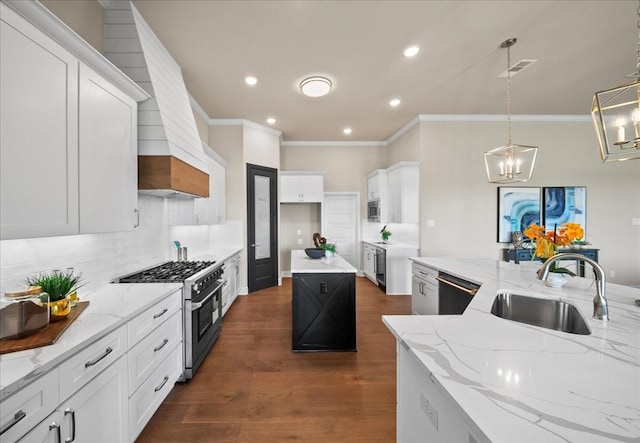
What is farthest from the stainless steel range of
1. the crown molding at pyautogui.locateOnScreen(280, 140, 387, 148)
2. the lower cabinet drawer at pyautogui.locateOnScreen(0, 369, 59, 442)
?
the crown molding at pyautogui.locateOnScreen(280, 140, 387, 148)

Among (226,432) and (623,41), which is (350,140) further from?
(226,432)

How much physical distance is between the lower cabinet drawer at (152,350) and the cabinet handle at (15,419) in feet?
2.17

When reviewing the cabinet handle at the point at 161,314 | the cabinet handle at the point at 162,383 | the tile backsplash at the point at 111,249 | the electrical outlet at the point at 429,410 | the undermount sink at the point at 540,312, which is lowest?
the cabinet handle at the point at 162,383

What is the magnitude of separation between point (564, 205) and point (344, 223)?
4348 mm

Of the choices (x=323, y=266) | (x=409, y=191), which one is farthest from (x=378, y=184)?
(x=323, y=266)

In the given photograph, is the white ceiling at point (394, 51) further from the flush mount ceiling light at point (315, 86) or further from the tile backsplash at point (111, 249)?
the tile backsplash at point (111, 249)

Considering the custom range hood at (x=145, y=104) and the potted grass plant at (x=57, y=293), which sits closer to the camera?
the potted grass plant at (x=57, y=293)

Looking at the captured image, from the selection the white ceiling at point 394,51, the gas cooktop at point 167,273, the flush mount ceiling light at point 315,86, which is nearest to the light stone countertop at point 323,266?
the gas cooktop at point 167,273

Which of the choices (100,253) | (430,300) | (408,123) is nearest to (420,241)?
(430,300)

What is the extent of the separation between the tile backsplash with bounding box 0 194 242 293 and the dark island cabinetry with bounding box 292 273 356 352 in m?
1.61

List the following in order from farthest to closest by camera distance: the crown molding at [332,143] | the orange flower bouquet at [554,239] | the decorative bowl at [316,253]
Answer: the crown molding at [332,143]
the decorative bowl at [316,253]
the orange flower bouquet at [554,239]

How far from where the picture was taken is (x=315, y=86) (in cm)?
368

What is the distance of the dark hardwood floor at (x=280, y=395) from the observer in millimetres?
1832

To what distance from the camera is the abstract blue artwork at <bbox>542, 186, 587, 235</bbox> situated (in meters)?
5.02
